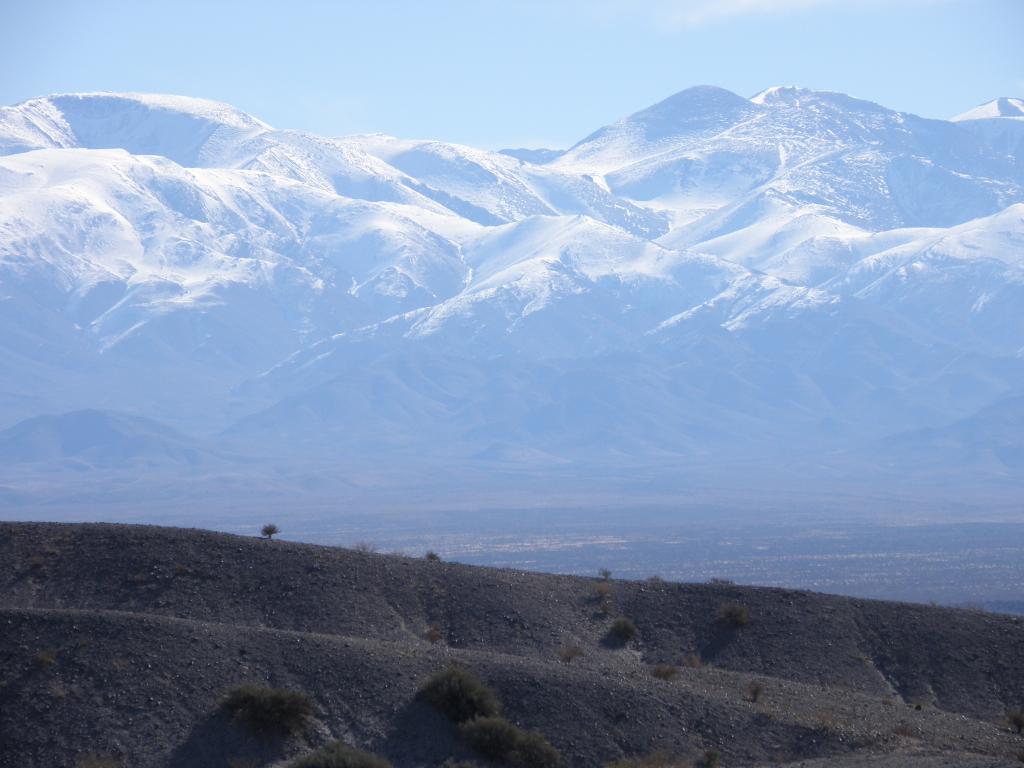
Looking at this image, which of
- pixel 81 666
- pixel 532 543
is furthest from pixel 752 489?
pixel 81 666

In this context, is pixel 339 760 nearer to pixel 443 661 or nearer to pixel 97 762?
pixel 97 762

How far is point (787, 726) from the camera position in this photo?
23.2 m

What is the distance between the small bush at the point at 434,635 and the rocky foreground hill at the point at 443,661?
50 millimetres

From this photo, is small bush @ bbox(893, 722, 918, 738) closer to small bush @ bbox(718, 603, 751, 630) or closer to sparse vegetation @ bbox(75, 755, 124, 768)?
small bush @ bbox(718, 603, 751, 630)

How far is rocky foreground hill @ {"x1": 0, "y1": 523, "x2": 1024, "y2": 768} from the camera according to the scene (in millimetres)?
21672

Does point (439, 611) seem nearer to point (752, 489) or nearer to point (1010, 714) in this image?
point (1010, 714)

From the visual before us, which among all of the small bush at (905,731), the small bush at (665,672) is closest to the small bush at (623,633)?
the small bush at (665,672)

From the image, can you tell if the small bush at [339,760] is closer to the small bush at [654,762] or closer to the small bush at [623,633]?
the small bush at [654,762]

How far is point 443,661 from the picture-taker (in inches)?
941

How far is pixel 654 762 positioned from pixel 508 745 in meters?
2.16

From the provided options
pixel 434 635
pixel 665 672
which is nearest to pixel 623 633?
pixel 665 672

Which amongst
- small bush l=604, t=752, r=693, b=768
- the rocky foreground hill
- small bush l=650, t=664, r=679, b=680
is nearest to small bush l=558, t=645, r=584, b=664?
the rocky foreground hill

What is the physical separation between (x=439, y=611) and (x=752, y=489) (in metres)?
147

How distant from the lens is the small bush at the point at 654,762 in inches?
835
